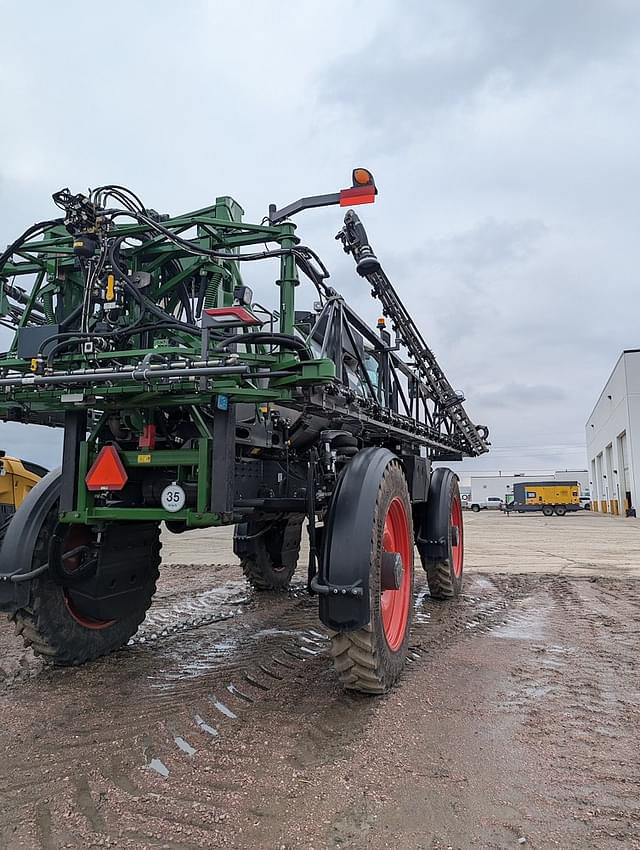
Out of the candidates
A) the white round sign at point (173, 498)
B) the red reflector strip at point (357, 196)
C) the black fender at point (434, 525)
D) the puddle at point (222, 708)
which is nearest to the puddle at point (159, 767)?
the puddle at point (222, 708)

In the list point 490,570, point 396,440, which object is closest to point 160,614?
point 396,440

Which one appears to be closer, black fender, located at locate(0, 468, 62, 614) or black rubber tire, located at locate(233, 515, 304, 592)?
black fender, located at locate(0, 468, 62, 614)

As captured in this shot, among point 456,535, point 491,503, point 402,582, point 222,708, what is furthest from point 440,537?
point 491,503

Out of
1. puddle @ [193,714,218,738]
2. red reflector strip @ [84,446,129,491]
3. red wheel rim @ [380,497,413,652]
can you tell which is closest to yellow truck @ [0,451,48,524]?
red reflector strip @ [84,446,129,491]

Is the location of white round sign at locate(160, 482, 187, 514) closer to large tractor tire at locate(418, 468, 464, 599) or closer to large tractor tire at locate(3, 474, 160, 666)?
large tractor tire at locate(3, 474, 160, 666)

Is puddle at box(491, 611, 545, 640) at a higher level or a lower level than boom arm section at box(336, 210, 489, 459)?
lower

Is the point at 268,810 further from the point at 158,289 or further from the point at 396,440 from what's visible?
the point at 396,440

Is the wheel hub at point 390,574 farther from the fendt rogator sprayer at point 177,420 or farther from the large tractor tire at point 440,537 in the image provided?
the large tractor tire at point 440,537

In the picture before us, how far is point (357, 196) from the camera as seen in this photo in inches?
148

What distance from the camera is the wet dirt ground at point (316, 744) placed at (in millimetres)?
2346

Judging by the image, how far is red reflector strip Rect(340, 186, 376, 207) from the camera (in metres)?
3.71

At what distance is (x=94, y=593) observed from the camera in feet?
14.1

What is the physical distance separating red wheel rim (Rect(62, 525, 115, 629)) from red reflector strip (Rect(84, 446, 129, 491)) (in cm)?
68

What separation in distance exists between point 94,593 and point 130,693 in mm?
761
